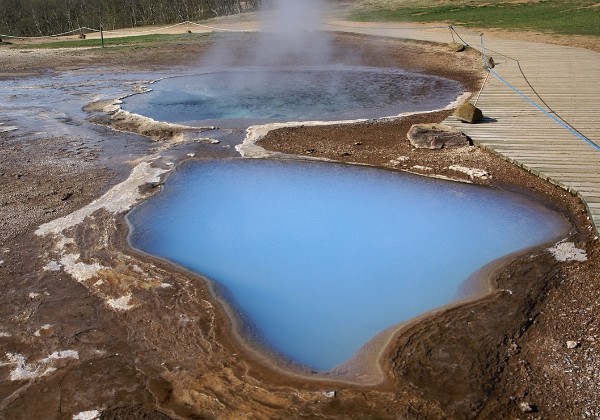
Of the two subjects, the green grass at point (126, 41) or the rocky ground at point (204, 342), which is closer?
the rocky ground at point (204, 342)

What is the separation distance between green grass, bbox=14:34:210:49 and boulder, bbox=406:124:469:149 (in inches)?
535

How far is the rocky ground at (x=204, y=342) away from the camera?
297cm

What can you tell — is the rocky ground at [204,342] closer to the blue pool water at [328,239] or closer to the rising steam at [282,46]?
the blue pool water at [328,239]

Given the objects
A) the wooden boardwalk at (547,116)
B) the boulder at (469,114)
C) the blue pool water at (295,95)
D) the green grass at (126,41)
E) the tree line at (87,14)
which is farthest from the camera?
the tree line at (87,14)

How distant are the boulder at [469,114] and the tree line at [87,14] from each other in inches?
852

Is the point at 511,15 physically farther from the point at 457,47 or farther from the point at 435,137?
the point at 435,137

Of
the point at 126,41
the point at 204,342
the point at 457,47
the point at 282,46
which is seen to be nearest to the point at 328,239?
the point at 204,342

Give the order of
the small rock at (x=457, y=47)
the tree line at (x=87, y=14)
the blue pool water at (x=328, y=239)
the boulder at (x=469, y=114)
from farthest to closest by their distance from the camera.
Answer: the tree line at (x=87, y=14) → the small rock at (x=457, y=47) → the boulder at (x=469, y=114) → the blue pool water at (x=328, y=239)

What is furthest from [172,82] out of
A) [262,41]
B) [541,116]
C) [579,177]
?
[579,177]

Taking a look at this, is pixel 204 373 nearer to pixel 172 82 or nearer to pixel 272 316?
pixel 272 316

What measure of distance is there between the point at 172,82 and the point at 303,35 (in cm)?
796

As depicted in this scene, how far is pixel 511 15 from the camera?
1969cm

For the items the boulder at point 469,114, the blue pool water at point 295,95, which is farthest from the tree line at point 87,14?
the boulder at point 469,114

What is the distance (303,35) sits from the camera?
1956cm
